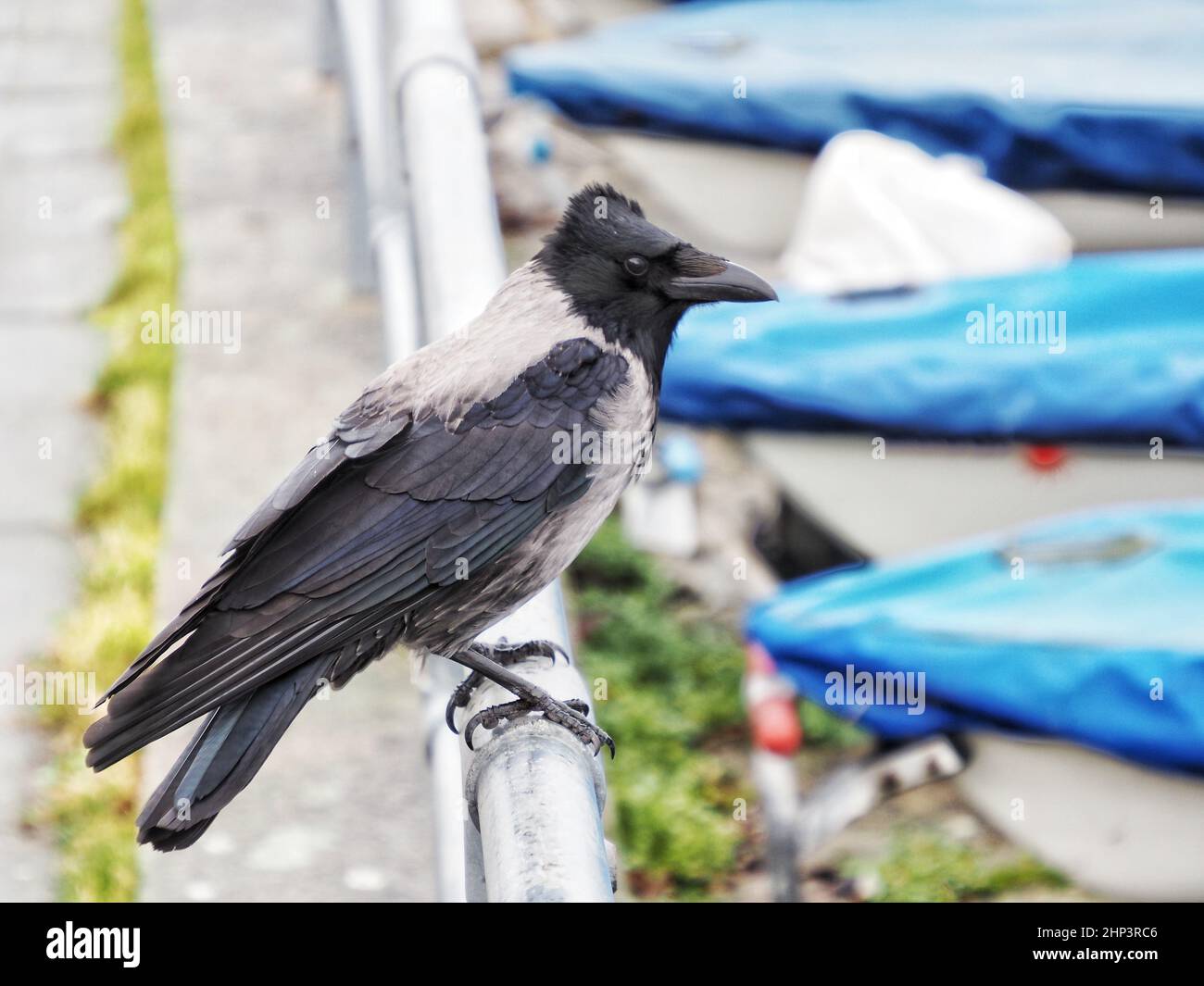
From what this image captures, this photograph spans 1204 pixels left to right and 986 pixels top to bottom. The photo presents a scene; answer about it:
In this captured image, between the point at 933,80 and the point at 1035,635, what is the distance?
3.50m

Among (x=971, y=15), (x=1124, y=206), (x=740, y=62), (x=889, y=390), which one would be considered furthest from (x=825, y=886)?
(x=971, y=15)

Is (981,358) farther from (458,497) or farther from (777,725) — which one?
(458,497)

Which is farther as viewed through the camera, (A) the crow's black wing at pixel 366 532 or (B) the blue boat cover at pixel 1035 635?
(B) the blue boat cover at pixel 1035 635

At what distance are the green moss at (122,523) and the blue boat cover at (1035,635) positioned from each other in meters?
1.96

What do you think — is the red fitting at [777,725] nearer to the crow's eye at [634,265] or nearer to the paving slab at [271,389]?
the paving slab at [271,389]

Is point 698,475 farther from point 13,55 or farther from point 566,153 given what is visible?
point 13,55

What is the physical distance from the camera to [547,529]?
2863 millimetres

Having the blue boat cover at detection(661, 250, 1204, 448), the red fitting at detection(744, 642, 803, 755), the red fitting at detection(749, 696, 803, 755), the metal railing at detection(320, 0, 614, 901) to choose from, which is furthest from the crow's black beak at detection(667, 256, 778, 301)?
the blue boat cover at detection(661, 250, 1204, 448)

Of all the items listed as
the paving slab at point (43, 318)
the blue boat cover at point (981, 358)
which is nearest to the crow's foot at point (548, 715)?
the paving slab at point (43, 318)

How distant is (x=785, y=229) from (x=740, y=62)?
0.82 metres

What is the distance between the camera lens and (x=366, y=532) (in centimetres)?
267

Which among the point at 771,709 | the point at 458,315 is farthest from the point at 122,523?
the point at 458,315

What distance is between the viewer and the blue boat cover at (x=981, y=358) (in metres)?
5.93

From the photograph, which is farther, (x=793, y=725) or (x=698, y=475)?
(x=698, y=475)
